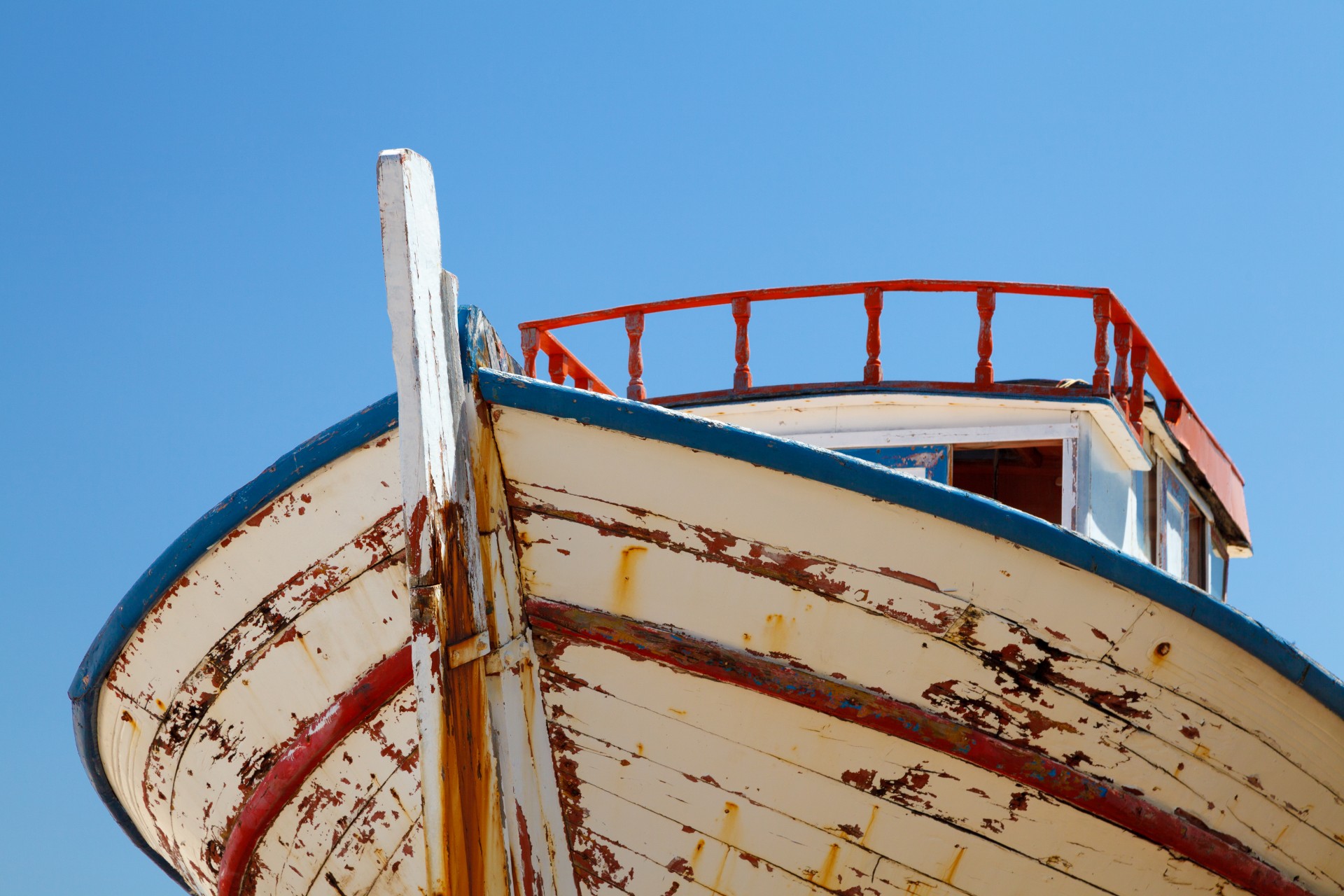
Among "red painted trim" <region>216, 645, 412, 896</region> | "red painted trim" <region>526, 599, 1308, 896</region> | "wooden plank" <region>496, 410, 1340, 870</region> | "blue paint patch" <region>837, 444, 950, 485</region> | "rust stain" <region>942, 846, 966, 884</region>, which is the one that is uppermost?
"blue paint patch" <region>837, 444, 950, 485</region>

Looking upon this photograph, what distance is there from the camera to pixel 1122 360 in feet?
22.5

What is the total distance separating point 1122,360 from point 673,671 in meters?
4.18

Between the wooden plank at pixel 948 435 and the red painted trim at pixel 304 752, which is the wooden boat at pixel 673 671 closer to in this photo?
the red painted trim at pixel 304 752

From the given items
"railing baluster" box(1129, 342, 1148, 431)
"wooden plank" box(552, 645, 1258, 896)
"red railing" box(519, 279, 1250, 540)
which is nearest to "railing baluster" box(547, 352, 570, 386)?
"red railing" box(519, 279, 1250, 540)

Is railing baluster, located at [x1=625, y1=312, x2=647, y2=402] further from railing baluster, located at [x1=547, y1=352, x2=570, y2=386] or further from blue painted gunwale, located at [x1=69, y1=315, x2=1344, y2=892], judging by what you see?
blue painted gunwale, located at [x1=69, y1=315, x2=1344, y2=892]

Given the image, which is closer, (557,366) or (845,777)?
(845,777)

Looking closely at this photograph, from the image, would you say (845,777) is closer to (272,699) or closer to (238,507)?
(272,699)

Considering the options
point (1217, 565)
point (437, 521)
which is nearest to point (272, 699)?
point (437, 521)

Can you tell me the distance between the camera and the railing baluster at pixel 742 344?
7.32m

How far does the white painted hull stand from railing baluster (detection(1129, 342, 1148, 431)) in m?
3.44

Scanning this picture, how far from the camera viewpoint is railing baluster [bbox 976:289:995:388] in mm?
6859

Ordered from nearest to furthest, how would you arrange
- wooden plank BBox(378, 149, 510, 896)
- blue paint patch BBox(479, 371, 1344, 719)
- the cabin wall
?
wooden plank BBox(378, 149, 510, 896)
blue paint patch BBox(479, 371, 1344, 719)
the cabin wall

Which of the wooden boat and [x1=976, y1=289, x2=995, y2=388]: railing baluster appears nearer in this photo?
the wooden boat

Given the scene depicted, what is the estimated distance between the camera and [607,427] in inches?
135
